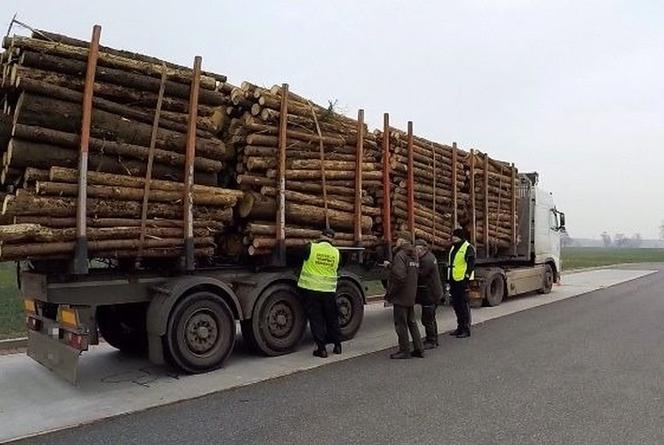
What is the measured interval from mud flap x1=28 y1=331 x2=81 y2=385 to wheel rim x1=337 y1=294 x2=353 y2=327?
13.1ft

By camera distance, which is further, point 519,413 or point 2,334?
point 2,334

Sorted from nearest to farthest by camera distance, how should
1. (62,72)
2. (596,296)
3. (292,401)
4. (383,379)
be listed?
1. (292,401)
2. (62,72)
3. (383,379)
4. (596,296)

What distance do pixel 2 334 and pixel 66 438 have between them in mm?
4619

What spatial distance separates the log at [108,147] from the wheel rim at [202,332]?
184 centimetres

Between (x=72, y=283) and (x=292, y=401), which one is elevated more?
(x=72, y=283)

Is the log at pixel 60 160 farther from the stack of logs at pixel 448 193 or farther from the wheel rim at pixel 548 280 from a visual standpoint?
the wheel rim at pixel 548 280

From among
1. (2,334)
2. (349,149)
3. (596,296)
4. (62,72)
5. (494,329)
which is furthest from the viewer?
(596,296)

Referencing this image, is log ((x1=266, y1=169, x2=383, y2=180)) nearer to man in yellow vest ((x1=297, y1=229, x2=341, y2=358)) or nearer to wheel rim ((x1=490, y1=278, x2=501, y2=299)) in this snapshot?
man in yellow vest ((x1=297, y1=229, x2=341, y2=358))

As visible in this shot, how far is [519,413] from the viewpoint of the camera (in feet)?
18.1

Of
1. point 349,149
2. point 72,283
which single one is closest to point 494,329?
point 349,149

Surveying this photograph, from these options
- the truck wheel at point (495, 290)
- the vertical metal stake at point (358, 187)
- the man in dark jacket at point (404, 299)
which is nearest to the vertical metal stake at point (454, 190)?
the truck wheel at point (495, 290)

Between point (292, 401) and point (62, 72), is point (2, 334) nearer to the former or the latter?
point (62, 72)

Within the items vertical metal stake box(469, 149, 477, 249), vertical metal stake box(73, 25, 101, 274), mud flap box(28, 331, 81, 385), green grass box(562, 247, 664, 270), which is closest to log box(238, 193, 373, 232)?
vertical metal stake box(73, 25, 101, 274)

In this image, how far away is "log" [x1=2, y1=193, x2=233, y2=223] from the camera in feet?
19.8
